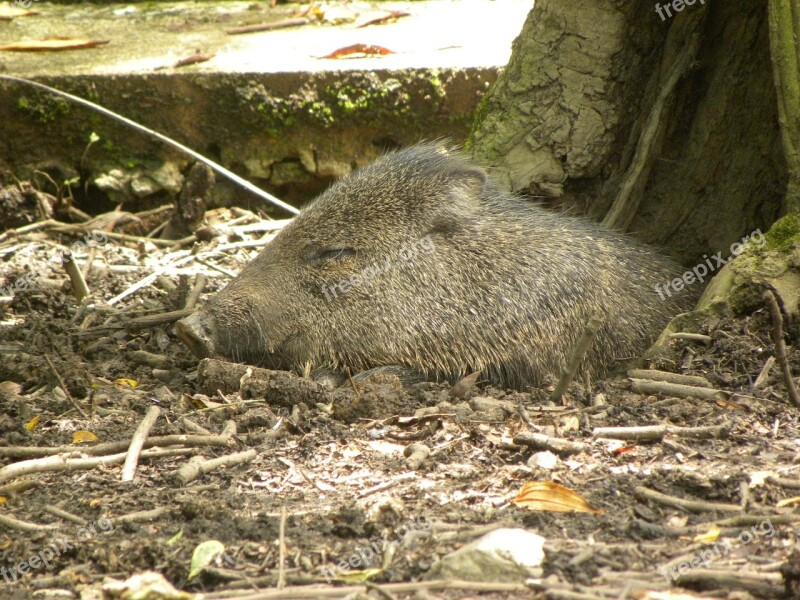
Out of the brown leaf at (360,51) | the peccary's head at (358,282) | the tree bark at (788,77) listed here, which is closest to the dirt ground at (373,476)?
the peccary's head at (358,282)

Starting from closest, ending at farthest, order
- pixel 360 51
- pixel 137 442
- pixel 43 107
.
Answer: pixel 137 442 → pixel 43 107 → pixel 360 51

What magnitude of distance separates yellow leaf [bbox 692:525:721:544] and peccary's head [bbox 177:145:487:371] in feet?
6.80

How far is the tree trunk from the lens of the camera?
5.32 metres

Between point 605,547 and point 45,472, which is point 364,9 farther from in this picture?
point 605,547

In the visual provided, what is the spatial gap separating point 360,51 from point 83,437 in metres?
4.72

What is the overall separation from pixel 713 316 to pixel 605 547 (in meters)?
2.08

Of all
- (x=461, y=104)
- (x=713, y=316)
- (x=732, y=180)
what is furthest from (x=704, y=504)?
(x=461, y=104)

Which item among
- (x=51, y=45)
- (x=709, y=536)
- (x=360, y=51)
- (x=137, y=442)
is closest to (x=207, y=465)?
→ (x=137, y=442)

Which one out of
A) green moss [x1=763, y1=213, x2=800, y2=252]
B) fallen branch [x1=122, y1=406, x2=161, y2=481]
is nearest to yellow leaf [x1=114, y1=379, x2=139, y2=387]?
fallen branch [x1=122, y1=406, x2=161, y2=481]

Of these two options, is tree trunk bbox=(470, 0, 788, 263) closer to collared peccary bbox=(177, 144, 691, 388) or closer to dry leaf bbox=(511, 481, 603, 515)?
collared peccary bbox=(177, 144, 691, 388)

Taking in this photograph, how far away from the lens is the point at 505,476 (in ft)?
11.2

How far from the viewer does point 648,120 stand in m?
5.52

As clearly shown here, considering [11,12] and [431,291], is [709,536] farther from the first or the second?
[11,12]

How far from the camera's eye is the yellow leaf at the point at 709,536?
2781mm
